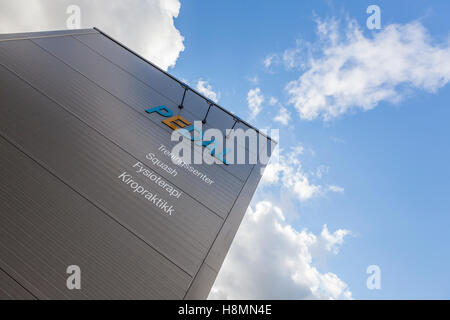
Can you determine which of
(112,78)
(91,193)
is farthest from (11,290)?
(112,78)

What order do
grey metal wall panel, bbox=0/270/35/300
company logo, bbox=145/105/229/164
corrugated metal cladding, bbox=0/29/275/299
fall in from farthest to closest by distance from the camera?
company logo, bbox=145/105/229/164
corrugated metal cladding, bbox=0/29/275/299
grey metal wall panel, bbox=0/270/35/300

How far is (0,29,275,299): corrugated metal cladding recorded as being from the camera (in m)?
3.89

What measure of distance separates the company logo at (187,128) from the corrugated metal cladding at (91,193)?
0.38m

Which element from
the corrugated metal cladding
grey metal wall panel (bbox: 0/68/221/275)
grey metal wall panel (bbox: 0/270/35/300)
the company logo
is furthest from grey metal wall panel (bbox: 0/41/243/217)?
grey metal wall panel (bbox: 0/270/35/300)

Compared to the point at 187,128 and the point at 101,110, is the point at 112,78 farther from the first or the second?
the point at 187,128

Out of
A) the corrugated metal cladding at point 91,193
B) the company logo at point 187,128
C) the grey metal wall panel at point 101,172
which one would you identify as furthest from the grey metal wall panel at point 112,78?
the grey metal wall panel at point 101,172

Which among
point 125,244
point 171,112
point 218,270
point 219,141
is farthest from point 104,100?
point 218,270

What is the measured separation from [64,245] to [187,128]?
5.48m

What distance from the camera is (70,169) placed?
5.14 m

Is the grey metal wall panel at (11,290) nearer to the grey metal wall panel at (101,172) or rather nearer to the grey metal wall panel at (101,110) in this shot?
the grey metal wall panel at (101,172)

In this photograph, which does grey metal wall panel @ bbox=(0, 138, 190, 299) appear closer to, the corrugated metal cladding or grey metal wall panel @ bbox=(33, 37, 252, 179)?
the corrugated metal cladding

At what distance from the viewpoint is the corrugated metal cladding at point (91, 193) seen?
12.8 feet

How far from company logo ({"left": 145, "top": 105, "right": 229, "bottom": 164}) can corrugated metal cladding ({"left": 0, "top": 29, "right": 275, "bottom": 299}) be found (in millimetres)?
379

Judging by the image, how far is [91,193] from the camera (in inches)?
197
